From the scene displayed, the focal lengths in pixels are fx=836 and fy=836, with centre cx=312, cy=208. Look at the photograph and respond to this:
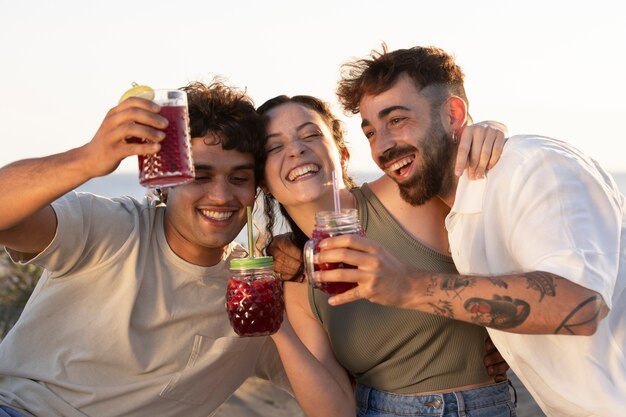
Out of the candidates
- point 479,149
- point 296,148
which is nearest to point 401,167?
point 296,148

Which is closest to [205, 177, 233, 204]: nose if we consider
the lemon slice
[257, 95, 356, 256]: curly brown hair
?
[257, 95, 356, 256]: curly brown hair

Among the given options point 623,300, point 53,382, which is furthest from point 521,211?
point 53,382

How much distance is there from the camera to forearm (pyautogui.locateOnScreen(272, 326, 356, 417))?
452cm

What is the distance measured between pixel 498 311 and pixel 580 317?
1.06 ft

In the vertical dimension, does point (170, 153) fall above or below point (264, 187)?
above

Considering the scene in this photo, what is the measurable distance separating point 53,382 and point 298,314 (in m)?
1.43

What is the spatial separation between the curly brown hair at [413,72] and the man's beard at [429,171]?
0.24m

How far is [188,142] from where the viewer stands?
3.63 meters

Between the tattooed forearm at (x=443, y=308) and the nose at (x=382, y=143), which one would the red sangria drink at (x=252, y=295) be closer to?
the tattooed forearm at (x=443, y=308)

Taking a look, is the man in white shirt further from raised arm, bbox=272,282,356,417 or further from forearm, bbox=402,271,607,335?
raised arm, bbox=272,282,356,417

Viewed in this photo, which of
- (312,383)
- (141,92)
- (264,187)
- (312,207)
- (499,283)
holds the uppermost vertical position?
(141,92)

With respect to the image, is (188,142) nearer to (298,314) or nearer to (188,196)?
(188,196)

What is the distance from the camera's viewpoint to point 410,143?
4500 millimetres

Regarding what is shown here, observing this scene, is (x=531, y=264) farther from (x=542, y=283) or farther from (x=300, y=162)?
(x=300, y=162)
